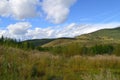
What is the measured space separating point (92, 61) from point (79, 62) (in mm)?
4619

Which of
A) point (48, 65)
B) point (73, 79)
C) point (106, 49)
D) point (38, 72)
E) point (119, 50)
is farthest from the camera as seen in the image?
point (106, 49)

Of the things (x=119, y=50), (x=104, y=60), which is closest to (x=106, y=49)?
(x=119, y=50)

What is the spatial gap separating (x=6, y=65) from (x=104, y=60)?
26.2m

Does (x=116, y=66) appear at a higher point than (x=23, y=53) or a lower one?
lower

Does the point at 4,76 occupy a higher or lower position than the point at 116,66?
higher

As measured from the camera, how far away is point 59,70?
1484 cm

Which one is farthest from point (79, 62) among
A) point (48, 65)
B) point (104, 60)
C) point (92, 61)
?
point (48, 65)

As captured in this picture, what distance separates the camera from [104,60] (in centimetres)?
3319

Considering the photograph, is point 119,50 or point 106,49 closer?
point 119,50

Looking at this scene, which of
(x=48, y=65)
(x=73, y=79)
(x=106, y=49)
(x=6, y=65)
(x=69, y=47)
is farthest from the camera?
(x=106, y=49)

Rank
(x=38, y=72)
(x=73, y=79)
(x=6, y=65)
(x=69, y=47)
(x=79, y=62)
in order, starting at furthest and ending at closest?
1. (x=69, y=47)
2. (x=79, y=62)
3. (x=38, y=72)
4. (x=73, y=79)
5. (x=6, y=65)

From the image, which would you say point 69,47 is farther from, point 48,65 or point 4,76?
point 4,76

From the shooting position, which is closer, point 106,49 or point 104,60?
point 104,60

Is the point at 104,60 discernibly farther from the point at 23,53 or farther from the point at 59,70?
the point at 59,70
